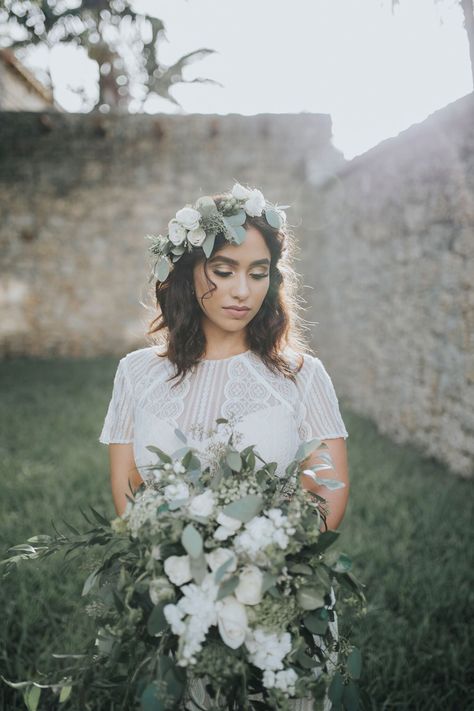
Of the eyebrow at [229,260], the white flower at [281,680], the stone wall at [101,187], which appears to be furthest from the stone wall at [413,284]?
the white flower at [281,680]

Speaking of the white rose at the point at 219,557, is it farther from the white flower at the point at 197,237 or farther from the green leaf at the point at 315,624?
the white flower at the point at 197,237

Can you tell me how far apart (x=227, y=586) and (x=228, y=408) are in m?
0.64

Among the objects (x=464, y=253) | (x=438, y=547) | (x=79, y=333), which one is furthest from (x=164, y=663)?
(x=79, y=333)

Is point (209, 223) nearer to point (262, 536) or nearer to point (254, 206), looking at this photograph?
point (254, 206)

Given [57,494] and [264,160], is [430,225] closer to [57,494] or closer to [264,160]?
[57,494]

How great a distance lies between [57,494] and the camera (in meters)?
4.12

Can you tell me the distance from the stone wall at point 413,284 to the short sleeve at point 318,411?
2.87 metres

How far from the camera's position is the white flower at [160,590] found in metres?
1.13

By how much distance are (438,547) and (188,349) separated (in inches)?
92.2

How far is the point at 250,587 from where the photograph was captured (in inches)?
43.9

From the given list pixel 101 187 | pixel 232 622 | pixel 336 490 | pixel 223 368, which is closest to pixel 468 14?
pixel 223 368

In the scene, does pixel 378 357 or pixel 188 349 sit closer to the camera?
pixel 188 349

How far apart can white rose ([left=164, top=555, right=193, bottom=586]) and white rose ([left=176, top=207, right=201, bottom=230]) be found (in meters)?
0.97

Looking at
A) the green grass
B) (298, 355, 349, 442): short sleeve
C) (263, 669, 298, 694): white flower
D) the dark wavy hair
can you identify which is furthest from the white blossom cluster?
the green grass
